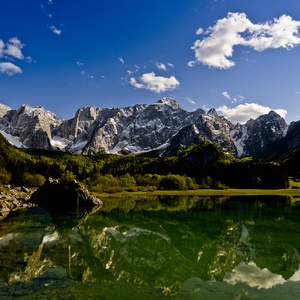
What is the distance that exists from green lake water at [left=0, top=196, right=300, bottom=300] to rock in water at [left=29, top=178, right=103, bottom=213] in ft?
122

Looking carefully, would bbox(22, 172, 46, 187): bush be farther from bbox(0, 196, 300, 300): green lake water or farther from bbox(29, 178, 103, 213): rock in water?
bbox(0, 196, 300, 300): green lake water

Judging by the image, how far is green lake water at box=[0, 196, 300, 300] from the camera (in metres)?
20.2

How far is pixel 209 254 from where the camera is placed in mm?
31531

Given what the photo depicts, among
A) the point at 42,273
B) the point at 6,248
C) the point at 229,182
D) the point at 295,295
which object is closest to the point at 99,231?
the point at 6,248

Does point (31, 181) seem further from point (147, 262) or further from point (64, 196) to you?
point (147, 262)

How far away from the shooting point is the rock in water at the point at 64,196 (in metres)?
86.4

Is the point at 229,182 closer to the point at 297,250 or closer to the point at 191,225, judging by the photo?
the point at 191,225

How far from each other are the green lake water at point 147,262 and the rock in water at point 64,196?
37101mm

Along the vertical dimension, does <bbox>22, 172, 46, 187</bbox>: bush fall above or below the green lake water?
above

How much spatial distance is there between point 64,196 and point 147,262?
65.0 meters

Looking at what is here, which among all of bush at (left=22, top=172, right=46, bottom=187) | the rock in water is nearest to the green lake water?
the rock in water

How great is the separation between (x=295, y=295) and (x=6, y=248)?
25.9 metres

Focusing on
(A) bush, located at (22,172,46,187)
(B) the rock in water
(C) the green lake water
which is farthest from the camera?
(A) bush, located at (22,172,46,187)

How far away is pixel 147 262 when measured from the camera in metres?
28.0
